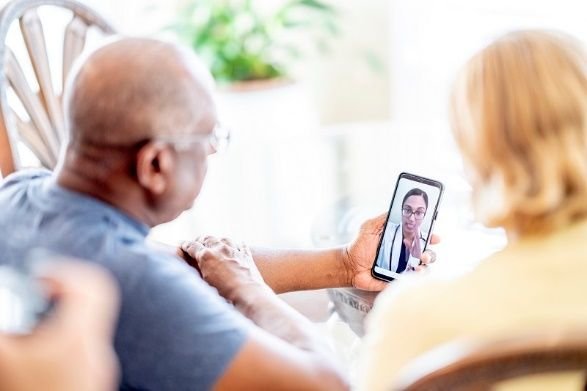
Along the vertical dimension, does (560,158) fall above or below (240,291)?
above

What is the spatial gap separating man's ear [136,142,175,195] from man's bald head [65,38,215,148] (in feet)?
0.06

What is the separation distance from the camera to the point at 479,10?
2.77 m

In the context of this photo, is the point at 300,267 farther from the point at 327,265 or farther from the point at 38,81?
the point at 38,81

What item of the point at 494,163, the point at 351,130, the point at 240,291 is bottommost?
the point at 351,130

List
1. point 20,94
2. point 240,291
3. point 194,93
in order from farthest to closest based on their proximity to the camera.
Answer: point 20,94 < point 240,291 < point 194,93

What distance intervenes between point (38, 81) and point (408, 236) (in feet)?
2.70

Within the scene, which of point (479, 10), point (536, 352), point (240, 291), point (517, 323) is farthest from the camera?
point (479, 10)

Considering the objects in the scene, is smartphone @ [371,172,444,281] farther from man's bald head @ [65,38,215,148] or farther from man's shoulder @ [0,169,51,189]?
man's shoulder @ [0,169,51,189]

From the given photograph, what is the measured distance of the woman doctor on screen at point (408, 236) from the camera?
4.93 feet

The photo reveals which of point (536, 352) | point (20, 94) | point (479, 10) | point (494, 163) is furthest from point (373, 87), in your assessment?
point (536, 352)

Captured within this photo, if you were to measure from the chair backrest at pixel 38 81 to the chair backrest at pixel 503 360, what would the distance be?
1.07 metres

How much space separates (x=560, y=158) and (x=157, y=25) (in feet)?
7.53

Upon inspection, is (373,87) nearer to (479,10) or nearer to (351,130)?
(351,130)

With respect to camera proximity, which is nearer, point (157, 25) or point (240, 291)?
point (240, 291)
